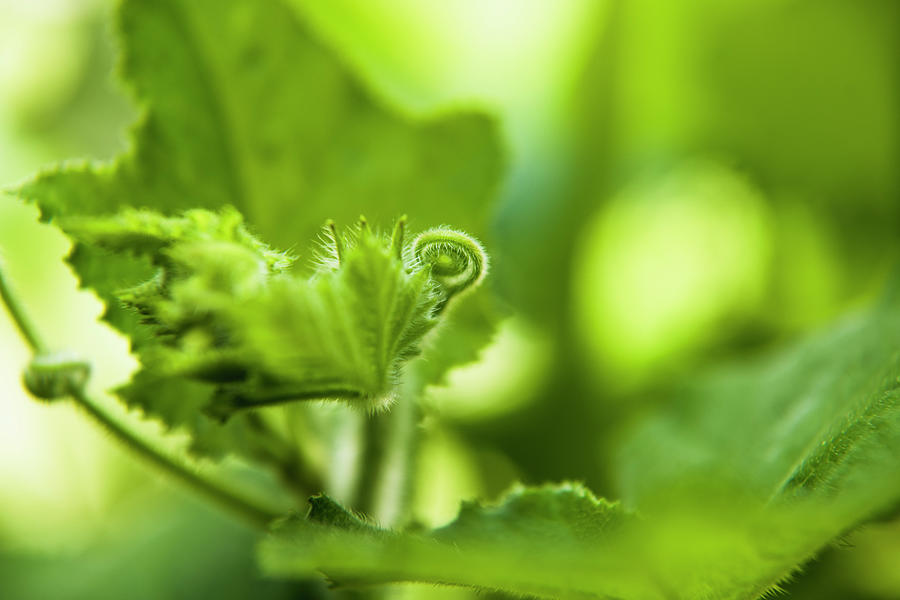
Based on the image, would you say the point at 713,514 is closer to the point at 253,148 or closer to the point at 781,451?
the point at 781,451

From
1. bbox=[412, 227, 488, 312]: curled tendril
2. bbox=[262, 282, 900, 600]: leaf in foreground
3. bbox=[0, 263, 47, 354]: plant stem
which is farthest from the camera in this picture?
bbox=[0, 263, 47, 354]: plant stem

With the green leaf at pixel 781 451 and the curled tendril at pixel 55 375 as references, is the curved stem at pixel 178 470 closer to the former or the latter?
the curled tendril at pixel 55 375

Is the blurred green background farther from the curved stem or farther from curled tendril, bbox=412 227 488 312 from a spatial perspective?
curled tendril, bbox=412 227 488 312

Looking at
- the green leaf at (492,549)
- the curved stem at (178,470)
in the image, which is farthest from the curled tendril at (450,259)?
the curved stem at (178,470)

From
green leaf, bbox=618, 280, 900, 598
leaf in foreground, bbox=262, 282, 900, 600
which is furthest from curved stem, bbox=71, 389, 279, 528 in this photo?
green leaf, bbox=618, 280, 900, 598

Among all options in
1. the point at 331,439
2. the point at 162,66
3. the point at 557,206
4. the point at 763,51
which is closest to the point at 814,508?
the point at 331,439
